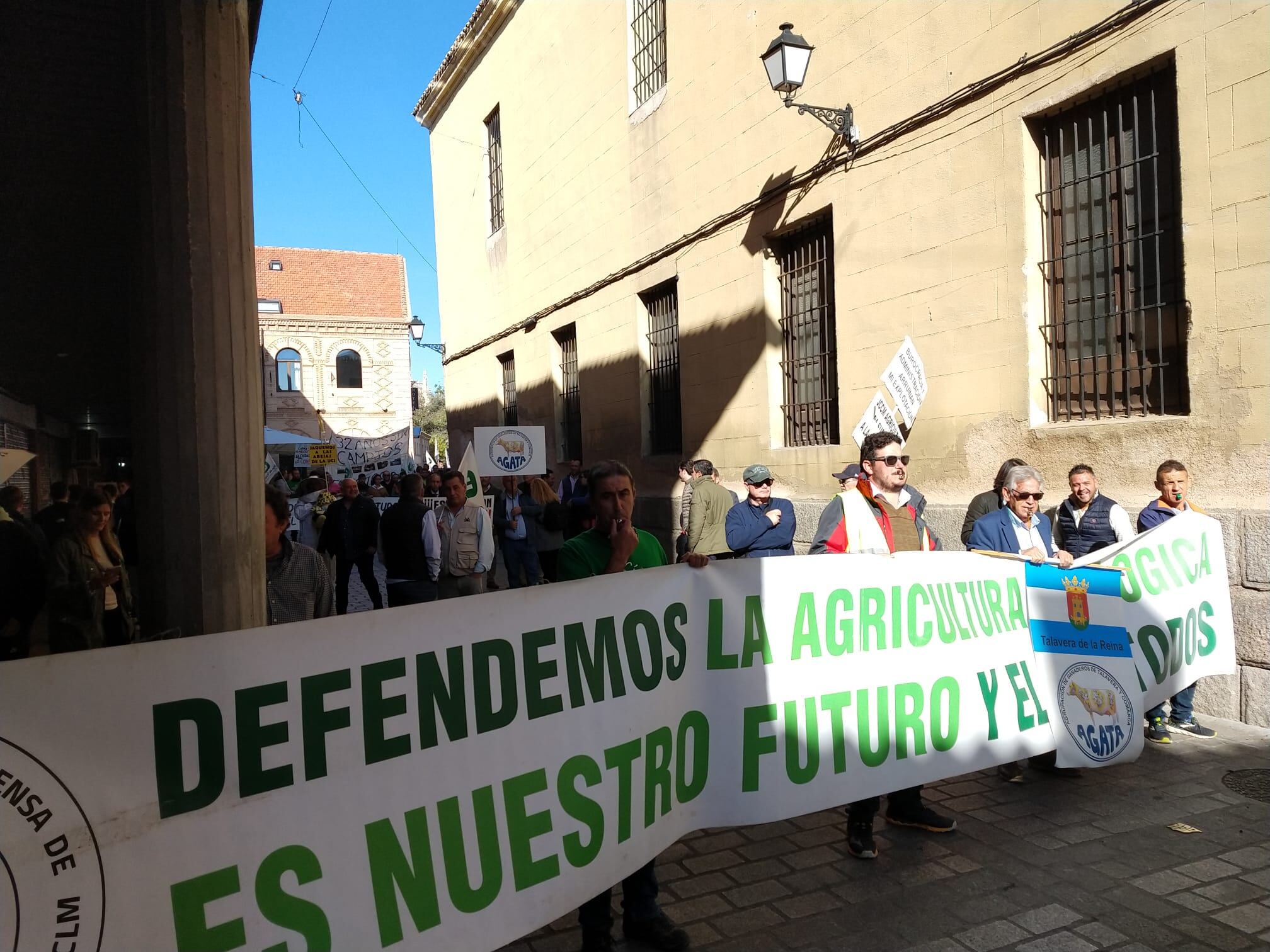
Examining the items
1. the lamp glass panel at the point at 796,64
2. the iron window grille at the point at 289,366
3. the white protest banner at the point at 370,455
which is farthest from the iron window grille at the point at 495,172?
the iron window grille at the point at 289,366

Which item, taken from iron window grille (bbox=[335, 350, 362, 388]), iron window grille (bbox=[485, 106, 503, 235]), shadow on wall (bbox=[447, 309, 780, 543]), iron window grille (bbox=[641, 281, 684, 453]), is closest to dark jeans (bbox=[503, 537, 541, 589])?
shadow on wall (bbox=[447, 309, 780, 543])

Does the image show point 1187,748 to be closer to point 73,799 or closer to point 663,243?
point 73,799

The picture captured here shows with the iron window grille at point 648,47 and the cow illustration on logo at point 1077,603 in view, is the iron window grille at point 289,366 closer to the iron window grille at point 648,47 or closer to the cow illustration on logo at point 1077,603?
the iron window grille at point 648,47

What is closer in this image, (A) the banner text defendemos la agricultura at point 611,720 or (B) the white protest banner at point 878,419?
(A) the banner text defendemos la agricultura at point 611,720

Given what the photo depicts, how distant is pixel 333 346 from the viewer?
48.3 m

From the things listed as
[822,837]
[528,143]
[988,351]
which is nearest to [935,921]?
[822,837]

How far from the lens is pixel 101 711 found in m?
2.01

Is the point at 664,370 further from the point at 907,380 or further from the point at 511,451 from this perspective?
the point at 907,380

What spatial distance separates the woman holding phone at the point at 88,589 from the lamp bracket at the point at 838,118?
24.2ft

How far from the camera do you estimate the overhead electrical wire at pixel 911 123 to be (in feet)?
21.5

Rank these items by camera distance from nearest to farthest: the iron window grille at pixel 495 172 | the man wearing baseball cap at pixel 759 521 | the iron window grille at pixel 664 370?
the man wearing baseball cap at pixel 759 521 < the iron window grille at pixel 664 370 < the iron window grille at pixel 495 172

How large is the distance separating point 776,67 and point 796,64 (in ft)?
0.65

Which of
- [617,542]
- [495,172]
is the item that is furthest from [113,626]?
[495,172]

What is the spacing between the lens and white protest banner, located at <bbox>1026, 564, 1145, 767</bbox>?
4.27 m
